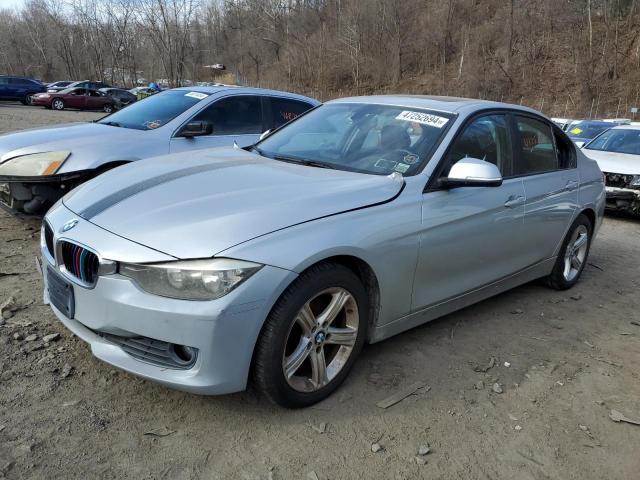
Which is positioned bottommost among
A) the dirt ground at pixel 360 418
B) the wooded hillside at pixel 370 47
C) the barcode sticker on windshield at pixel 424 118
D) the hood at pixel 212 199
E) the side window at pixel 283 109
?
the dirt ground at pixel 360 418

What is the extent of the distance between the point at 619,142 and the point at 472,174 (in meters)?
8.01

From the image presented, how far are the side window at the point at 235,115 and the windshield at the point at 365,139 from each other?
2182mm

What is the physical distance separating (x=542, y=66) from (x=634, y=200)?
107ft

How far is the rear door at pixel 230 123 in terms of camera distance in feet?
19.6

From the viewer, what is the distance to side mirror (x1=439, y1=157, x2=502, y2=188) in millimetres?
3297

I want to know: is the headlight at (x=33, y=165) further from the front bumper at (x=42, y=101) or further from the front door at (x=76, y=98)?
the front bumper at (x=42, y=101)

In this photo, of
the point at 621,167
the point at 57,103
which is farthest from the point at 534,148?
the point at 57,103

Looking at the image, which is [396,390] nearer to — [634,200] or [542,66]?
[634,200]

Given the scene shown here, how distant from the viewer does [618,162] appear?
8.89m

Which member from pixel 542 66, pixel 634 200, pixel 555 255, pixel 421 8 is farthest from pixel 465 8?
pixel 555 255

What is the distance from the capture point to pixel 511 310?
4.55m

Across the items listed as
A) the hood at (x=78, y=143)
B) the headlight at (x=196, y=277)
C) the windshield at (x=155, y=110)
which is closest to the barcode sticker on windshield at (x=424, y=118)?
the headlight at (x=196, y=277)

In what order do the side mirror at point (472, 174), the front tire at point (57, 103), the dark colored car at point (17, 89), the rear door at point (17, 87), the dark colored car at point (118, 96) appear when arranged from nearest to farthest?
the side mirror at point (472, 174)
the front tire at point (57, 103)
the dark colored car at point (118, 96)
the dark colored car at point (17, 89)
the rear door at point (17, 87)

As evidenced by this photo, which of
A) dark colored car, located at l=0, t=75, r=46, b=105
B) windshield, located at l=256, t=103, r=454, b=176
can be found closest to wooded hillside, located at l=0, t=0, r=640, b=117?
dark colored car, located at l=0, t=75, r=46, b=105
